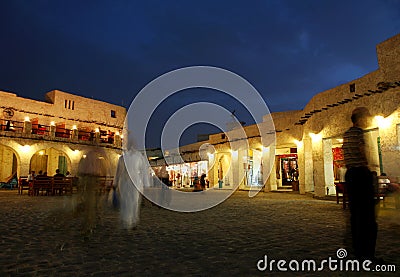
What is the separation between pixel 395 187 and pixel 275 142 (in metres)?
10.1

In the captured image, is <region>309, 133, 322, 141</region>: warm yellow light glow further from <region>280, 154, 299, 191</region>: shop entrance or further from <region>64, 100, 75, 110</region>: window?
<region>64, 100, 75, 110</region>: window

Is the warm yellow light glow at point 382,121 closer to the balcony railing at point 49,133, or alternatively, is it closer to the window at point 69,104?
the balcony railing at point 49,133

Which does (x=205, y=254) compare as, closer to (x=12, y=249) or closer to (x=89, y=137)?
(x=12, y=249)

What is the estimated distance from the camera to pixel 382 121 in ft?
30.9

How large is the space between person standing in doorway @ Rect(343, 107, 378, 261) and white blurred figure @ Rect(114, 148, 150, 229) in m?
3.57

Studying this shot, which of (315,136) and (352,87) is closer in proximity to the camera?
(352,87)

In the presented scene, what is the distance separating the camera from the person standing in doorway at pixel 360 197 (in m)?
3.25

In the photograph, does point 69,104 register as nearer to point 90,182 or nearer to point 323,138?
point 323,138

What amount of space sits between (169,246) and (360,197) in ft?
7.95

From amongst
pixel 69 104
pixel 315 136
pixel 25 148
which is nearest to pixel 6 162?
pixel 25 148

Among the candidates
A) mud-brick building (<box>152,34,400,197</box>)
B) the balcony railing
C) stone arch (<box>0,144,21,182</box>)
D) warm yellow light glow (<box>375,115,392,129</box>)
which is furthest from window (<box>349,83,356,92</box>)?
stone arch (<box>0,144,21,182</box>)

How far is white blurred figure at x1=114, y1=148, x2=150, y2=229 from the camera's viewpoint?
5.42m

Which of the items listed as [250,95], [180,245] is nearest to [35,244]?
[180,245]

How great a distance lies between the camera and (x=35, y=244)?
4.15m
